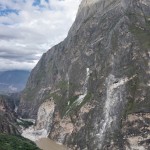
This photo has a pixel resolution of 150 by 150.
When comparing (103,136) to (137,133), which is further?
(103,136)

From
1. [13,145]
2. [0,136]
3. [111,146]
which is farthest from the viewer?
[111,146]

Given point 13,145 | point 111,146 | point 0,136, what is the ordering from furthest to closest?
1. point 111,146
2. point 0,136
3. point 13,145

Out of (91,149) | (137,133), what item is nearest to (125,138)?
(137,133)

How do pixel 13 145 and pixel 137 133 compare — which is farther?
pixel 137 133

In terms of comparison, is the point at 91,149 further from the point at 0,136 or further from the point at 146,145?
the point at 0,136

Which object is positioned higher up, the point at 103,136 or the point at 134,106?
the point at 134,106

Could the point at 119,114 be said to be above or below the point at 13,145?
above

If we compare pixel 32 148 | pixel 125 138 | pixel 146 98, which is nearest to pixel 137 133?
pixel 125 138

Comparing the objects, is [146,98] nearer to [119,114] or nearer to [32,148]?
[119,114]
